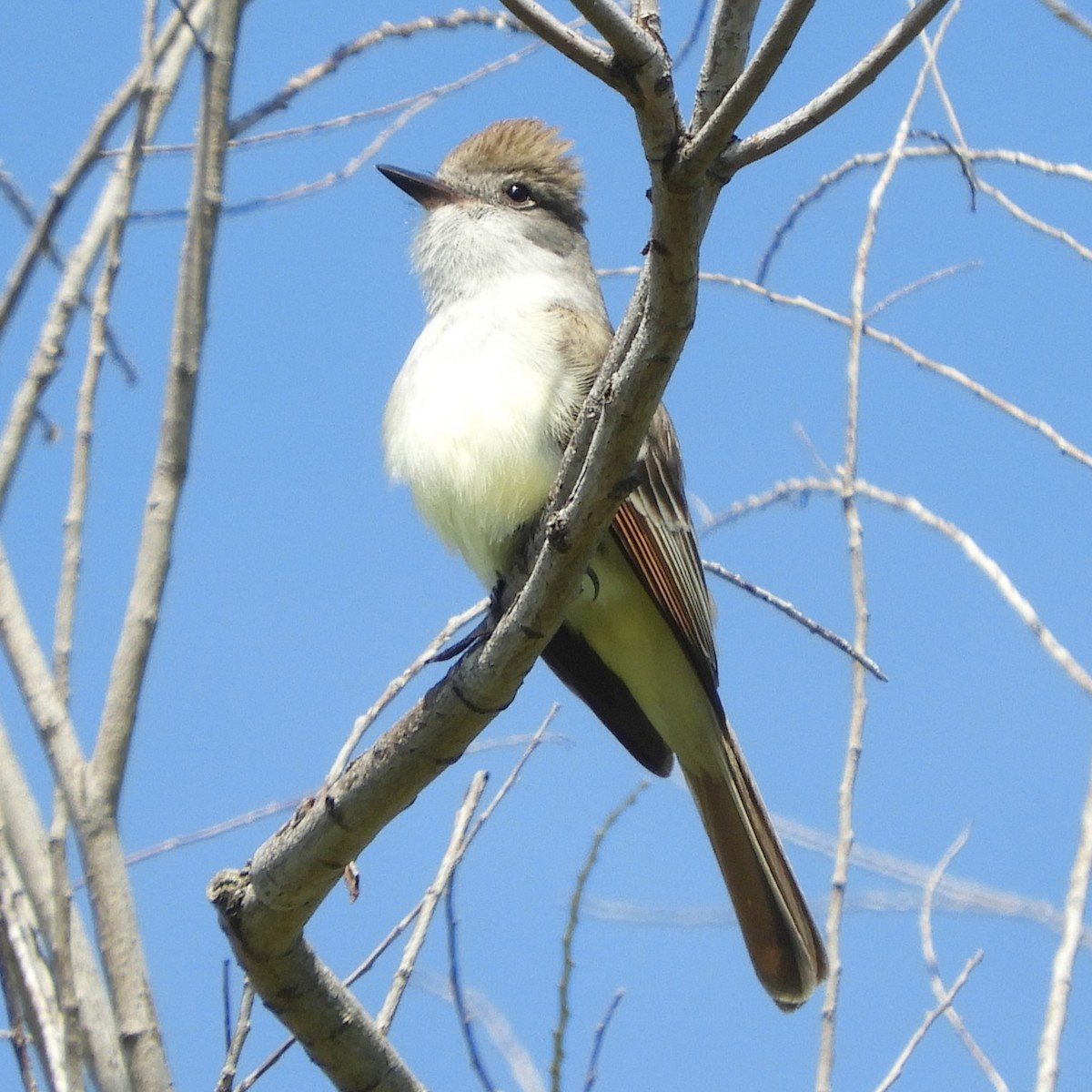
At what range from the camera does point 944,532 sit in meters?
4.05

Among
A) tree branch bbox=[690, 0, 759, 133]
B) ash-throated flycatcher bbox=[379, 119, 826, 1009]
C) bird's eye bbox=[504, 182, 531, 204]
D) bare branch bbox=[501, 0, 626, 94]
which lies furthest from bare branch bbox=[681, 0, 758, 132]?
bird's eye bbox=[504, 182, 531, 204]

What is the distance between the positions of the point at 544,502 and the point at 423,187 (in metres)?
1.69

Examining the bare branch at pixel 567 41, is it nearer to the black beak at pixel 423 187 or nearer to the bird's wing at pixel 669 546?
the bird's wing at pixel 669 546

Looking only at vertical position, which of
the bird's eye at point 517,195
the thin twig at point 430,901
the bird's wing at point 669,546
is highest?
the bird's eye at point 517,195

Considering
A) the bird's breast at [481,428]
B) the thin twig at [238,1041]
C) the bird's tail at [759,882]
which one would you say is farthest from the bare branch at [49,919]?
the bird's tail at [759,882]

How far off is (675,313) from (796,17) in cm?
59

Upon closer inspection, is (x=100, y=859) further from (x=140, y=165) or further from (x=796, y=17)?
(x=796, y=17)

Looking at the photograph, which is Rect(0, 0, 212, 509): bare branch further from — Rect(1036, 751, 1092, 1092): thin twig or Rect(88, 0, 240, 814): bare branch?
Rect(1036, 751, 1092, 1092): thin twig

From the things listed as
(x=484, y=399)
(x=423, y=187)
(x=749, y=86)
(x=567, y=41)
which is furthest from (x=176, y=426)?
(x=423, y=187)

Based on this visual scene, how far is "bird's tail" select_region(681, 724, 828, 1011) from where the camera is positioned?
180 inches

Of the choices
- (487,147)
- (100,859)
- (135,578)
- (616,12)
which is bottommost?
(100,859)

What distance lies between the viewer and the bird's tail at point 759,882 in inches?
180

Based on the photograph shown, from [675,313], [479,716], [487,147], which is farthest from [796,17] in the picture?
[487,147]

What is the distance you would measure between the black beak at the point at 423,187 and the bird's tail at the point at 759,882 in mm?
2077
